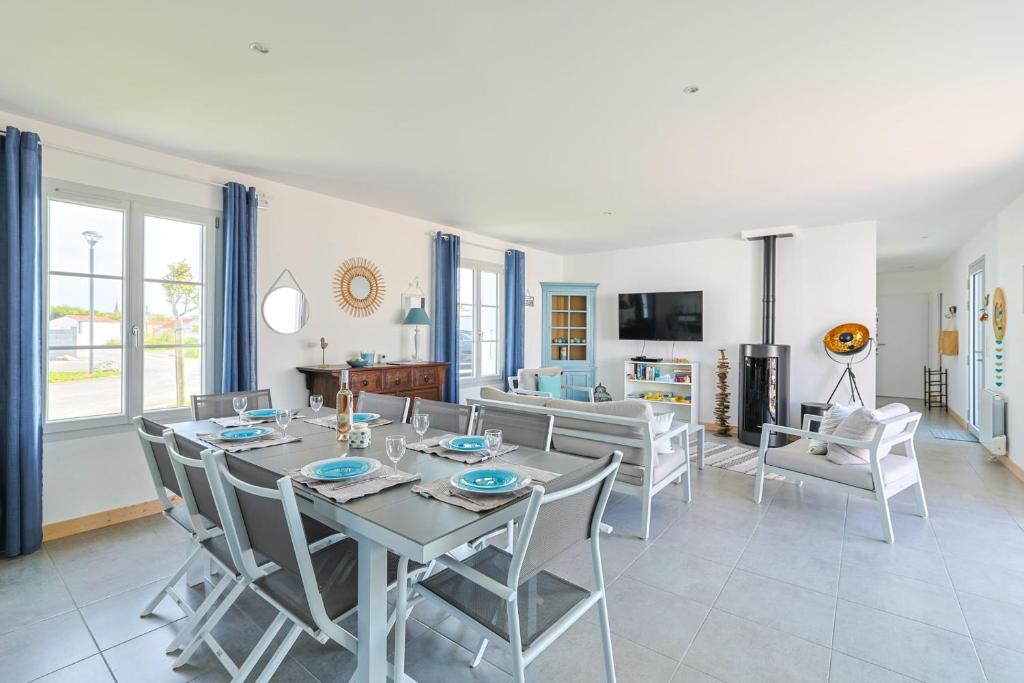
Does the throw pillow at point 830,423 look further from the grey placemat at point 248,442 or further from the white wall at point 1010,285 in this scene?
the grey placemat at point 248,442

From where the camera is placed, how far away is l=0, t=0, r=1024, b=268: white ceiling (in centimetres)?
191

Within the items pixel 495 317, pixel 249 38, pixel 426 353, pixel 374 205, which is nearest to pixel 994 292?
pixel 495 317

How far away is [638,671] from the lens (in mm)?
1861

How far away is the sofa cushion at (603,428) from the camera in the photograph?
3070 mm

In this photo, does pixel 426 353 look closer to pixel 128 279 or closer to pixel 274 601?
pixel 128 279

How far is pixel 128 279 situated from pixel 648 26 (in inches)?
142

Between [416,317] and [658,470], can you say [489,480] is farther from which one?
[416,317]

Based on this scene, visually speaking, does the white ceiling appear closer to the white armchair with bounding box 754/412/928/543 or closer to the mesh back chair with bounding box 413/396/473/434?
the mesh back chair with bounding box 413/396/473/434

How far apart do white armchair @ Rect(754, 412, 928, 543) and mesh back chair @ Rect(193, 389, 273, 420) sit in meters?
3.62

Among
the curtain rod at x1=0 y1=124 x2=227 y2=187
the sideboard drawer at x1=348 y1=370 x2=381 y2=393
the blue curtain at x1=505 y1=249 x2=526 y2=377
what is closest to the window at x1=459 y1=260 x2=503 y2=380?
the blue curtain at x1=505 y1=249 x2=526 y2=377

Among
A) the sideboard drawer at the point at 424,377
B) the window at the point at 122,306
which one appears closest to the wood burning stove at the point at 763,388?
the sideboard drawer at the point at 424,377

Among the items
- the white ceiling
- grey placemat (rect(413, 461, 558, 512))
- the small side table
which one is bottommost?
the small side table

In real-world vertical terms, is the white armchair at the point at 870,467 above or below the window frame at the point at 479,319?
below

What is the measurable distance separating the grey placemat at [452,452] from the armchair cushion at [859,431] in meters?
2.44
